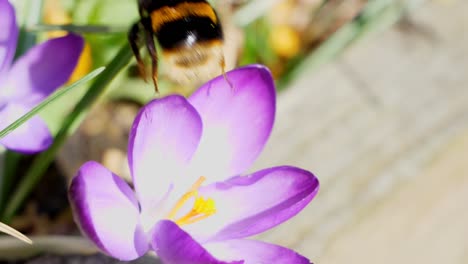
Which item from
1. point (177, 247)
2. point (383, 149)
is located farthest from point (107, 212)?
point (383, 149)

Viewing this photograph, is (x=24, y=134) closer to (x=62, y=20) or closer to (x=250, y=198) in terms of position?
(x=250, y=198)

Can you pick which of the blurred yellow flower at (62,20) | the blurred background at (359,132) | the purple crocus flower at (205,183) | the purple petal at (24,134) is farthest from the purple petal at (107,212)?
the blurred yellow flower at (62,20)

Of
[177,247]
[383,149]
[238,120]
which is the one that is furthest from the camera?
[383,149]

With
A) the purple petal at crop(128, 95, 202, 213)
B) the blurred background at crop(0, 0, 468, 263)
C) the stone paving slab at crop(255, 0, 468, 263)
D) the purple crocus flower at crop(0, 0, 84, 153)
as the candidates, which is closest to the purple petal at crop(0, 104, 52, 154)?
the purple crocus flower at crop(0, 0, 84, 153)

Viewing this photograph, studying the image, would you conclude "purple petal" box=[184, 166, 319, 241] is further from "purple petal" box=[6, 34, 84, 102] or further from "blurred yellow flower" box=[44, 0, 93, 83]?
"blurred yellow flower" box=[44, 0, 93, 83]

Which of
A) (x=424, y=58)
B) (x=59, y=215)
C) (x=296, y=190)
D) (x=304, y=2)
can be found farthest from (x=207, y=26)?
(x=304, y=2)

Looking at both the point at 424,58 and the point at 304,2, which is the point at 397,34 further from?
the point at 304,2
